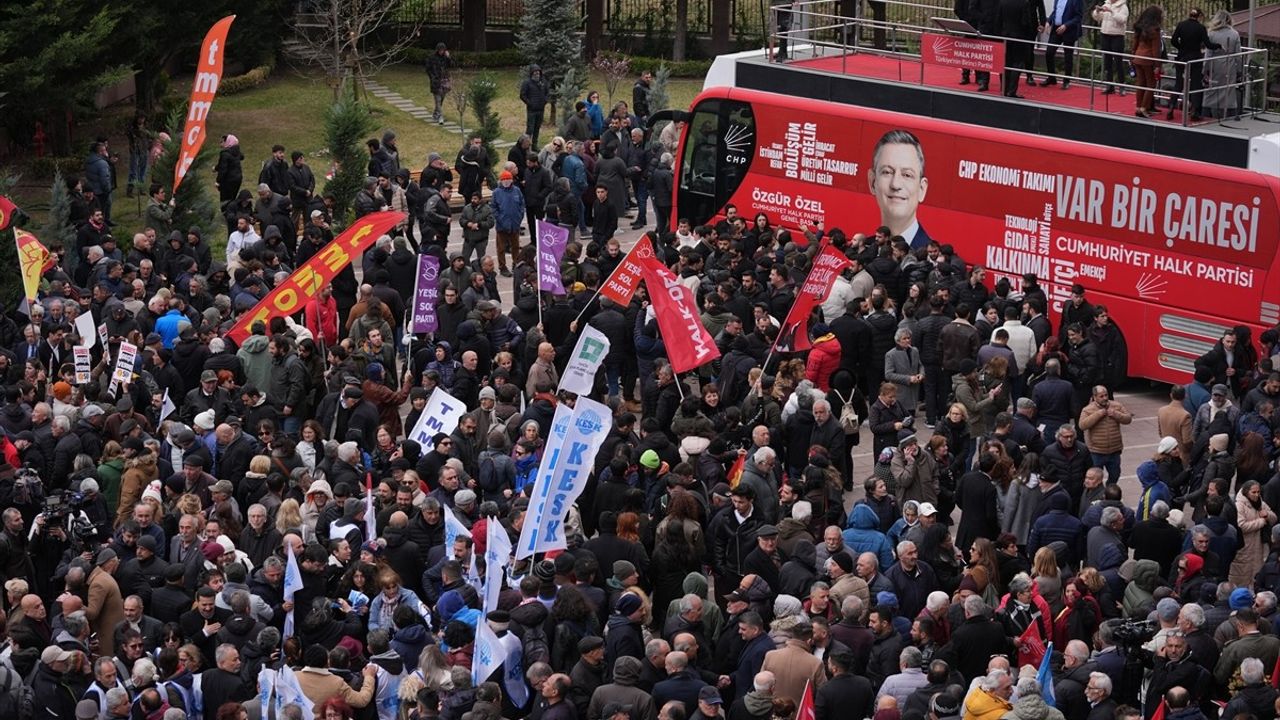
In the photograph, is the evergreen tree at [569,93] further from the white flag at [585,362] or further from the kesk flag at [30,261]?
the white flag at [585,362]

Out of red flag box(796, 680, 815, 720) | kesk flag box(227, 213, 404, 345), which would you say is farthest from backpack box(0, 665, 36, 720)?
kesk flag box(227, 213, 404, 345)

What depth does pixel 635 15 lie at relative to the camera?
4884cm

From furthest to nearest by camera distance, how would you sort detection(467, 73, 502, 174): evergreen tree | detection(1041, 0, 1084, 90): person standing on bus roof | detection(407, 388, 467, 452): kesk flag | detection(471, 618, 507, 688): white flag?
detection(467, 73, 502, 174): evergreen tree, detection(1041, 0, 1084, 90): person standing on bus roof, detection(407, 388, 467, 452): kesk flag, detection(471, 618, 507, 688): white flag

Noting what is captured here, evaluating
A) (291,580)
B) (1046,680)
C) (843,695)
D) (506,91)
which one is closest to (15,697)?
(291,580)

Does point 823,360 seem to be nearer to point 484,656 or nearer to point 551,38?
point 484,656

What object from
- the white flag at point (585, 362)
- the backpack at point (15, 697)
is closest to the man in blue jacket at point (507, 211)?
the white flag at point (585, 362)

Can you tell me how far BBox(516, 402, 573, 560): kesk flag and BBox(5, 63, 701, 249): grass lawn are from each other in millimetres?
17792

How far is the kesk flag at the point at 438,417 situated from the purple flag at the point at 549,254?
153 inches

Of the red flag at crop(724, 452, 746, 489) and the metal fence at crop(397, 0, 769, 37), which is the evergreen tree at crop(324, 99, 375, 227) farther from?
the metal fence at crop(397, 0, 769, 37)

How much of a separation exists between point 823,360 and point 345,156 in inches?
470

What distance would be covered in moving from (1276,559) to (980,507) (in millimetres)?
2661

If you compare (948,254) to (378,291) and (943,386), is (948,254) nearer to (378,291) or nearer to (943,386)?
(943,386)

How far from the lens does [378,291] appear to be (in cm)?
2270

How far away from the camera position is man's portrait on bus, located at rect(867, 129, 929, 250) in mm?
24688
